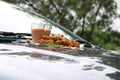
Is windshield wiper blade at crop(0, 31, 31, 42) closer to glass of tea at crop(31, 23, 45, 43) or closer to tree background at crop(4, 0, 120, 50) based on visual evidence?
glass of tea at crop(31, 23, 45, 43)

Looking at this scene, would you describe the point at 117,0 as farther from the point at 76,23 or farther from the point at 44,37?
the point at 44,37

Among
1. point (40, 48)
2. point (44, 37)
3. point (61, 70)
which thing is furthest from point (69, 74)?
point (44, 37)

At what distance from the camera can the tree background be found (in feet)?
40.4

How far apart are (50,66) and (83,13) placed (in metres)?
10.7

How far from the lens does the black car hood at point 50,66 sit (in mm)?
1598

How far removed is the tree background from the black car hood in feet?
33.5

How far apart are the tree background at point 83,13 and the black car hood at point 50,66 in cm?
1022

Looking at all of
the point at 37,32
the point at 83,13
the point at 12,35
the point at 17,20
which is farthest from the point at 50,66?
the point at 83,13

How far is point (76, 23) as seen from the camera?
12484 mm

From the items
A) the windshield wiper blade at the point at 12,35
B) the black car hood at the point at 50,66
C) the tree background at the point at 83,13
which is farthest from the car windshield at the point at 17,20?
the tree background at the point at 83,13

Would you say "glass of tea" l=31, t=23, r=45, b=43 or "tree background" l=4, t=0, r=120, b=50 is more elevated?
"tree background" l=4, t=0, r=120, b=50

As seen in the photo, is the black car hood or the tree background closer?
the black car hood

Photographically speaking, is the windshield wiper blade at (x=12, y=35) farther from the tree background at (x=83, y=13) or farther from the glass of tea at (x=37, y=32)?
the tree background at (x=83, y=13)

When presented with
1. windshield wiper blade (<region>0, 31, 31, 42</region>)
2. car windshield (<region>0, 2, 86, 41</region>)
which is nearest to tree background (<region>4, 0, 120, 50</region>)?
A: car windshield (<region>0, 2, 86, 41</region>)
